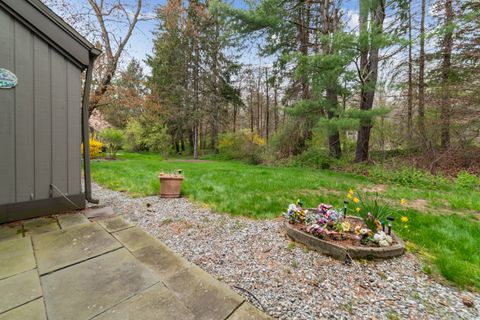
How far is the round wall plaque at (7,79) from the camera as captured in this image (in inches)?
73.2

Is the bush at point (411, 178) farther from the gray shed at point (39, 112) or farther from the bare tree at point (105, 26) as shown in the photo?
the bare tree at point (105, 26)

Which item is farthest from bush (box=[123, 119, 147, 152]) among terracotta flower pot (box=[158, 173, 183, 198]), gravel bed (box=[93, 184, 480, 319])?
gravel bed (box=[93, 184, 480, 319])

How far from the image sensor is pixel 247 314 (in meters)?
1.02

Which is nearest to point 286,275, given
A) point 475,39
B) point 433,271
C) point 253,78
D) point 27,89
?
point 433,271

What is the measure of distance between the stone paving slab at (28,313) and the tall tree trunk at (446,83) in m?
8.71

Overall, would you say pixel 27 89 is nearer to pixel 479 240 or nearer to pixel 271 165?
pixel 479 240

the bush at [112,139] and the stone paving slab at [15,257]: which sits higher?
the bush at [112,139]

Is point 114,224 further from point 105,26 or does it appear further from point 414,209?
point 105,26

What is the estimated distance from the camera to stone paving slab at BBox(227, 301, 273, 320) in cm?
99

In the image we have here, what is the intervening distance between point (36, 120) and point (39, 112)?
0.09 m

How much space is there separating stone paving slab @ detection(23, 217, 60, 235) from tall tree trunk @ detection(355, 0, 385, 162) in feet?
21.6

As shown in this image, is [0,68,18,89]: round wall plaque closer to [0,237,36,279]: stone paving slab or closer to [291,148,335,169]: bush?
[0,237,36,279]: stone paving slab

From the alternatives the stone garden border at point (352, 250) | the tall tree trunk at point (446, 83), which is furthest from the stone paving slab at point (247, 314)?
the tall tree trunk at point (446, 83)

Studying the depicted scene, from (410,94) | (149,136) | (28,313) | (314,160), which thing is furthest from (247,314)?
(149,136)
